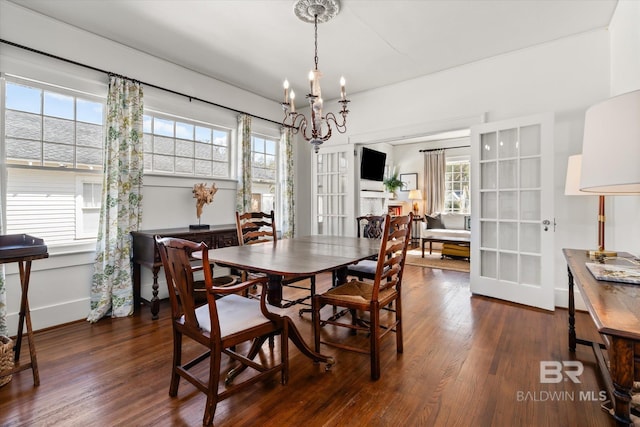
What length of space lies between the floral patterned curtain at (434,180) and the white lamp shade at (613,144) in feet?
24.3

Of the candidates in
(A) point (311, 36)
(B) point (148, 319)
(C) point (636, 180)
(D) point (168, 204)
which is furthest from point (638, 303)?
(D) point (168, 204)

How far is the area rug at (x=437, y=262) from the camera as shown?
5.38 meters

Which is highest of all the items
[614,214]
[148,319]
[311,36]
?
[311,36]

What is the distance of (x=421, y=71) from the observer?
4.04 metres

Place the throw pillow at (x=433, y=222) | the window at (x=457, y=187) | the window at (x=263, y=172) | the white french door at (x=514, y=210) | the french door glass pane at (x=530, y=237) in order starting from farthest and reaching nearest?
the window at (x=457, y=187) < the throw pillow at (x=433, y=222) < the window at (x=263, y=172) < the french door glass pane at (x=530, y=237) < the white french door at (x=514, y=210)

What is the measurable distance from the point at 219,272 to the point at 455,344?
3098 mm

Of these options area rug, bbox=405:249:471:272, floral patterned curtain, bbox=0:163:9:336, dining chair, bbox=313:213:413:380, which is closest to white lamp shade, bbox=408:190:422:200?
area rug, bbox=405:249:471:272

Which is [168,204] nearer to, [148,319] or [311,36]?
[148,319]

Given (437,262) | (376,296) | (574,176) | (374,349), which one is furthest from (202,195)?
(437,262)

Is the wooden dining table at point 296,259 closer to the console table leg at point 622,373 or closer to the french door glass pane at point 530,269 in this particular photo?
the console table leg at point 622,373

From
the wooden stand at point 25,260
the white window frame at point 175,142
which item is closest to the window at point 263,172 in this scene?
the white window frame at point 175,142

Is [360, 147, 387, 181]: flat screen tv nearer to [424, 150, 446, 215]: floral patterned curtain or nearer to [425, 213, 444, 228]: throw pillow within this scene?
[424, 150, 446, 215]: floral patterned curtain

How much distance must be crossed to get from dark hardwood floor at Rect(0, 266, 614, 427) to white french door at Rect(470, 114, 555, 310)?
67 cm

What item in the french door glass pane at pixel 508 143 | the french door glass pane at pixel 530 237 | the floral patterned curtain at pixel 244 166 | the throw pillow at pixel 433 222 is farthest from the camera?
the throw pillow at pixel 433 222
